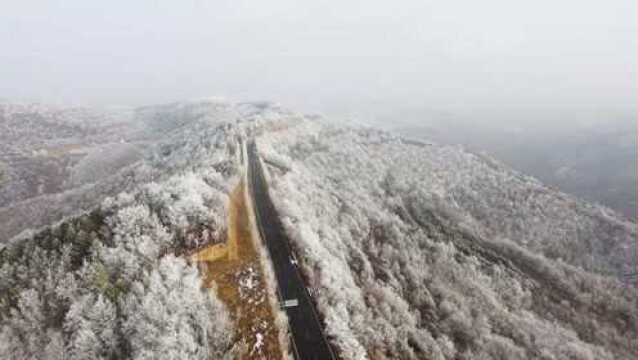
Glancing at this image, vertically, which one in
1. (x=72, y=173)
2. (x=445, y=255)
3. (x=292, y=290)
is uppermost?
(x=292, y=290)

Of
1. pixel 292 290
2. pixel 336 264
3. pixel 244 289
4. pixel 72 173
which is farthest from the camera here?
pixel 72 173

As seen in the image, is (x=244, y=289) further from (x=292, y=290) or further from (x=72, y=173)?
(x=72, y=173)

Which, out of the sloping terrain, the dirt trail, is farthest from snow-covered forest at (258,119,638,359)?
the sloping terrain

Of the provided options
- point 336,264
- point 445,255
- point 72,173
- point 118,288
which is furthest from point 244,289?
point 72,173

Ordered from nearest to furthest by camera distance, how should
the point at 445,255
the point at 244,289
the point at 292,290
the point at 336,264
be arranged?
the point at 244,289 → the point at 292,290 → the point at 336,264 → the point at 445,255

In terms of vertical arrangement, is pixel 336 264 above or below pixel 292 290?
below

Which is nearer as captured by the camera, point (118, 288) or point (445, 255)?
point (118, 288)

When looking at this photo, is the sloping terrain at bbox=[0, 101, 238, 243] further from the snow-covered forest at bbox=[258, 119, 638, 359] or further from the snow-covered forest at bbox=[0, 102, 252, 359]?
the snow-covered forest at bbox=[0, 102, 252, 359]
